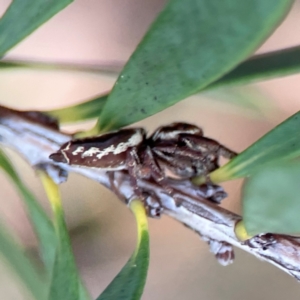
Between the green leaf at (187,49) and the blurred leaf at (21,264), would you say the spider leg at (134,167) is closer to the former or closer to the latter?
the green leaf at (187,49)

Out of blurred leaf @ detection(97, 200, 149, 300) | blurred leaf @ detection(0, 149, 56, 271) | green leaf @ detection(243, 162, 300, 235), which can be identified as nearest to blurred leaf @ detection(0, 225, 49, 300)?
blurred leaf @ detection(0, 149, 56, 271)

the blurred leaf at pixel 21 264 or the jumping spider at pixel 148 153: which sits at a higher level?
the jumping spider at pixel 148 153

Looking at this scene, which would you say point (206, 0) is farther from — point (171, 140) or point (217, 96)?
point (217, 96)

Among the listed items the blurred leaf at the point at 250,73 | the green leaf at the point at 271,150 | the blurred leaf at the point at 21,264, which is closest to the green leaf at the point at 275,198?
the green leaf at the point at 271,150

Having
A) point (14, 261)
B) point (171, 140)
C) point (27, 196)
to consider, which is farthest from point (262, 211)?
point (14, 261)

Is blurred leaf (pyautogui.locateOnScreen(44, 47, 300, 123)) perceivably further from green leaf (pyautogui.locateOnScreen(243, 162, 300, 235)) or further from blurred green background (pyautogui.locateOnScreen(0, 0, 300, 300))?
blurred green background (pyautogui.locateOnScreen(0, 0, 300, 300))

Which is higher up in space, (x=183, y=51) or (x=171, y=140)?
(x=183, y=51)

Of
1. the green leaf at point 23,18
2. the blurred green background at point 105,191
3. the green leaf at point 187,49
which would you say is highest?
the green leaf at point 23,18
